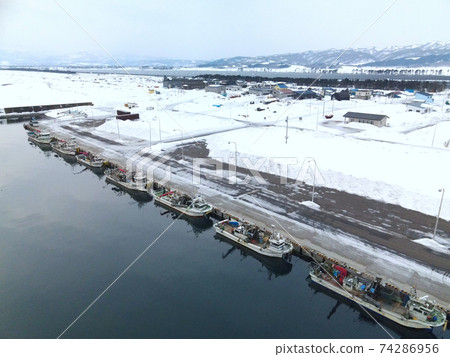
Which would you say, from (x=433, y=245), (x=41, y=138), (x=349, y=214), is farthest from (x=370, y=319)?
(x=41, y=138)

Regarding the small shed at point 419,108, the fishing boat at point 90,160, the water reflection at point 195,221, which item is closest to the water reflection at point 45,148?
the fishing boat at point 90,160

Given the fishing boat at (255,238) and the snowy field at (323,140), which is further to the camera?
the snowy field at (323,140)

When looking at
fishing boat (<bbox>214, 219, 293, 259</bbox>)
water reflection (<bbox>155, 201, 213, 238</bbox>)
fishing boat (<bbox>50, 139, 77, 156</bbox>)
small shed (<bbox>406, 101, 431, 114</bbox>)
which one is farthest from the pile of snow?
small shed (<bbox>406, 101, 431, 114</bbox>)

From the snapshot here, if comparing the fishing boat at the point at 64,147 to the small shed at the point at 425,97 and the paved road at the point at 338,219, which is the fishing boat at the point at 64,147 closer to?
the paved road at the point at 338,219

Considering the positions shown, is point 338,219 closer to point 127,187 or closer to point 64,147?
point 127,187

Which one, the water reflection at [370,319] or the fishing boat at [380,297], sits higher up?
the fishing boat at [380,297]

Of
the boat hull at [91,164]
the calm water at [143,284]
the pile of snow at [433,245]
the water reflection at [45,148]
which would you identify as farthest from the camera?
the water reflection at [45,148]

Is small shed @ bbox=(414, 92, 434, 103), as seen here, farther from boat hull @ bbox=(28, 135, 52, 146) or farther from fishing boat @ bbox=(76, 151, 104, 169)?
boat hull @ bbox=(28, 135, 52, 146)
